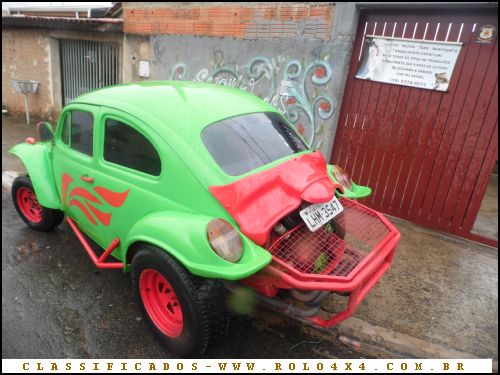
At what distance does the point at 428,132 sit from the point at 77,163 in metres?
4.41

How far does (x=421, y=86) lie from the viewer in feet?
14.9

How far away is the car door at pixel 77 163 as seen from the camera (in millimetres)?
3070

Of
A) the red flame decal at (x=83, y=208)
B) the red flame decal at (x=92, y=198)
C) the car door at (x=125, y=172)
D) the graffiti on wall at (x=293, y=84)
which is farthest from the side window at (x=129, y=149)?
the graffiti on wall at (x=293, y=84)

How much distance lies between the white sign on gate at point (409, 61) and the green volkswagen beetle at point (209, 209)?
2.32m

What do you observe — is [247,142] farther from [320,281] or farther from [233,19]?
[233,19]

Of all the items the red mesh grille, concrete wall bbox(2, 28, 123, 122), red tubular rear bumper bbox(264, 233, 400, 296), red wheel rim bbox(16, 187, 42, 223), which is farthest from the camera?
concrete wall bbox(2, 28, 123, 122)

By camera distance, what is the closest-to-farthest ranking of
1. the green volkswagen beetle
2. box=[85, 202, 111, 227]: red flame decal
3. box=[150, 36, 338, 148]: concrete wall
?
the green volkswagen beetle → box=[85, 202, 111, 227]: red flame decal → box=[150, 36, 338, 148]: concrete wall

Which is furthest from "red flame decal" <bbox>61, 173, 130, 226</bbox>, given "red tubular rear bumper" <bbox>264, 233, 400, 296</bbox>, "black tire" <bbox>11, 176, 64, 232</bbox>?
"red tubular rear bumper" <bbox>264, 233, 400, 296</bbox>

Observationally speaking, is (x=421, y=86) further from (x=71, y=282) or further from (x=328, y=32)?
(x=71, y=282)

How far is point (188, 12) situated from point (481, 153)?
17.9 ft

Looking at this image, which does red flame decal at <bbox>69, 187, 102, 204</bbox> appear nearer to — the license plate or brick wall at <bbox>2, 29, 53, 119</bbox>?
the license plate

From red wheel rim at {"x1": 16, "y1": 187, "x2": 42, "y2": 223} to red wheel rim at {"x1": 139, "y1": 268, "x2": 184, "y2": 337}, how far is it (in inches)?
90.6

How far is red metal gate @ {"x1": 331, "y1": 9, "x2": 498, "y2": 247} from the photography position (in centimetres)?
422

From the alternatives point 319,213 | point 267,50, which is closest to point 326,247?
point 319,213
